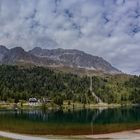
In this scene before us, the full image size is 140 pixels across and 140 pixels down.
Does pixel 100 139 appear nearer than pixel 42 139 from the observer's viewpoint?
No

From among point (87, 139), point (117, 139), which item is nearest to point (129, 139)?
point (117, 139)

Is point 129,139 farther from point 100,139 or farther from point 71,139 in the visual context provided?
point 71,139

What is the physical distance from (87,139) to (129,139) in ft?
29.0

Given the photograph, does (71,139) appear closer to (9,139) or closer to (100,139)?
(100,139)

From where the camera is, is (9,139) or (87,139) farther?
(87,139)

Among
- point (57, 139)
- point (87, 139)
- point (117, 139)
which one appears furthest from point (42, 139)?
point (117, 139)

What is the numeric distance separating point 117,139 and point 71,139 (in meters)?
10.1

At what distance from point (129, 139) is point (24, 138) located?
2202 cm

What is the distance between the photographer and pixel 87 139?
77.0 meters

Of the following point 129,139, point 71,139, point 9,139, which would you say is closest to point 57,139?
point 71,139

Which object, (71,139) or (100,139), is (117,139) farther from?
(71,139)

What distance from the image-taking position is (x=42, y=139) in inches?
2881

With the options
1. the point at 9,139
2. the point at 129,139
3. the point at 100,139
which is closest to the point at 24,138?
the point at 9,139

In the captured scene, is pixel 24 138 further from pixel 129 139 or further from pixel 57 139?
pixel 129 139
